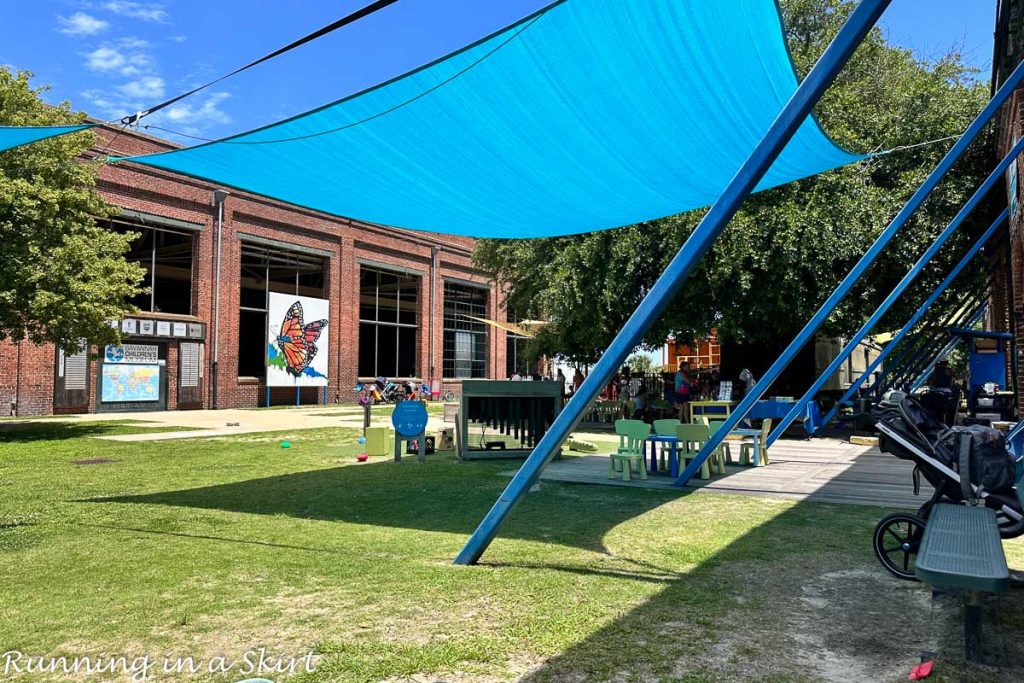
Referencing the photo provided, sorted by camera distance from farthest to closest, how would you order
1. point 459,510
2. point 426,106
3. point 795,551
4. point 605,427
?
point 605,427, point 459,510, point 426,106, point 795,551

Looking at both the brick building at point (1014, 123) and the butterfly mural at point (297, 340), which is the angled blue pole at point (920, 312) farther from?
the butterfly mural at point (297, 340)

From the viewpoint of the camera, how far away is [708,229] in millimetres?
4430

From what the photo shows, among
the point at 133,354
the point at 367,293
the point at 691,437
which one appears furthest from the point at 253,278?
the point at 691,437

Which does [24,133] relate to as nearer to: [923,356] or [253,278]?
[923,356]

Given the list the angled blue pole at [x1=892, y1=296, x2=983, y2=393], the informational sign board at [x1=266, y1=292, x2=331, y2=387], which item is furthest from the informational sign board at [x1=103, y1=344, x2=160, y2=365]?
the angled blue pole at [x1=892, y1=296, x2=983, y2=393]

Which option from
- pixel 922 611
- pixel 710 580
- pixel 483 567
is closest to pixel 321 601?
pixel 483 567

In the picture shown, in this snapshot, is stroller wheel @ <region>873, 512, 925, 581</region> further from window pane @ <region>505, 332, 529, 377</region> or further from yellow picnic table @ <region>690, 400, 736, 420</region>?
window pane @ <region>505, 332, 529, 377</region>

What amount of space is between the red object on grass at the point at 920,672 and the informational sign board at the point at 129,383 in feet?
A: 85.3

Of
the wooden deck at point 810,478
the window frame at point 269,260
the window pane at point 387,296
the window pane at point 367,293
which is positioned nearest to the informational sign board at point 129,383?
the window frame at point 269,260

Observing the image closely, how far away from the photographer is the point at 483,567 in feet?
16.3

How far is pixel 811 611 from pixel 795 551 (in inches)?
55.6

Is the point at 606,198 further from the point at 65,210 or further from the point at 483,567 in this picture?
the point at 65,210

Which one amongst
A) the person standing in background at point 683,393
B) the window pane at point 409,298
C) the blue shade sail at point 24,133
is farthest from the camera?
the window pane at point 409,298

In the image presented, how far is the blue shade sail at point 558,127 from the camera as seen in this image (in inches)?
215
